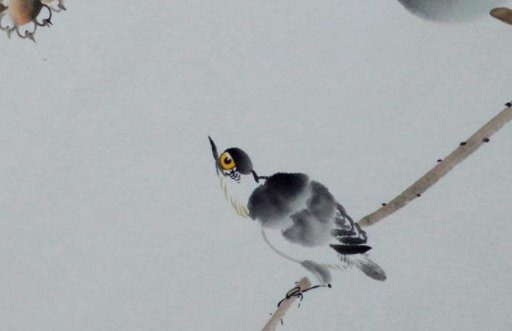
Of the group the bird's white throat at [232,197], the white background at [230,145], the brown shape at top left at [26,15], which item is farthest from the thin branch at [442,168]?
the brown shape at top left at [26,15]

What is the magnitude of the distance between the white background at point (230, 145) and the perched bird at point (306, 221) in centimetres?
1

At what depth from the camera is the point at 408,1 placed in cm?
49

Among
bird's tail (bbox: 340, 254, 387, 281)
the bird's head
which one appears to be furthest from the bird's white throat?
bird's tail (bbox: 340, 254, 387, 281)

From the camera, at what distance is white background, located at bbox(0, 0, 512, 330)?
49 centimetres

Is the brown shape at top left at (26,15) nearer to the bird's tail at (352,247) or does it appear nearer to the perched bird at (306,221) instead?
the perched bird at (306,221)

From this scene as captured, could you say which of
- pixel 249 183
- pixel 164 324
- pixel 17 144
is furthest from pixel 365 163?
pixel 17 144

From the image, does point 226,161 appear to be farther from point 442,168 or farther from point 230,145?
point 442,168

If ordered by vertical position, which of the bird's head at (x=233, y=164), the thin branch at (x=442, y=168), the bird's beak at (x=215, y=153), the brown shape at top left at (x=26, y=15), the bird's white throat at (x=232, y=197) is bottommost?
the thin branch at (x=442, y=168)

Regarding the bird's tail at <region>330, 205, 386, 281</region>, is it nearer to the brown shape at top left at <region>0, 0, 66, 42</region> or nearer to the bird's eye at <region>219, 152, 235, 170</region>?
the bird's eye at <region>219, 152, 235, 170</region>

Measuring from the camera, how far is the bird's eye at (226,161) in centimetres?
58

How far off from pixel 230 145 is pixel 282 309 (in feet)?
0.58

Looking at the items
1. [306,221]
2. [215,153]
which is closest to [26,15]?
[215,153]

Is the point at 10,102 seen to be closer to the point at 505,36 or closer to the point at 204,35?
the point at 204,35

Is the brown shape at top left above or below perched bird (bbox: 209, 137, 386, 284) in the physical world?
above
